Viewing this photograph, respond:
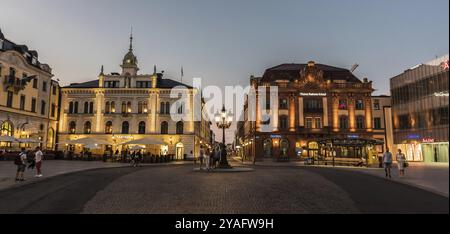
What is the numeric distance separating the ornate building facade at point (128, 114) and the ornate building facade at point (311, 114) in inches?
522

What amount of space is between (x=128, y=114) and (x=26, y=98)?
14.8 m

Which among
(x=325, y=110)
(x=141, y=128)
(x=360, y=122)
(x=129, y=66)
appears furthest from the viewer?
(x=360, y=122)

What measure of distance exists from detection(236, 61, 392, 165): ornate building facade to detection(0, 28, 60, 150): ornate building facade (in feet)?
114

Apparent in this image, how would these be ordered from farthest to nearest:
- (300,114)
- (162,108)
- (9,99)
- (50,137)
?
(300,114)
(162,108)
(50,137)
(9,99)

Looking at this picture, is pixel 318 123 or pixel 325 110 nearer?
pixel 318 123

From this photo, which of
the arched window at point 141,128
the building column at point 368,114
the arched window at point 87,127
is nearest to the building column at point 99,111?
the arched window at point 87,127

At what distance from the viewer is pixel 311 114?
181 feet

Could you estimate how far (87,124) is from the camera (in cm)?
5300

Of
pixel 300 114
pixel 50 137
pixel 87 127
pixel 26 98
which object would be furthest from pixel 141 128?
pixel 300 114

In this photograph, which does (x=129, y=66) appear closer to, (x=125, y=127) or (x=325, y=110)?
(x=125, y=127)

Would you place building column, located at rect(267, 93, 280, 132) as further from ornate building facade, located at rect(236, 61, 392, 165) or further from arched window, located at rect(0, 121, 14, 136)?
arched window, located at rect(0, 121, 14, 136)

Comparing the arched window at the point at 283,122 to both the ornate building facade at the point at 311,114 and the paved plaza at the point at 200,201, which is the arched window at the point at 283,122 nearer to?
the ornate building facade at the point at 311,114
